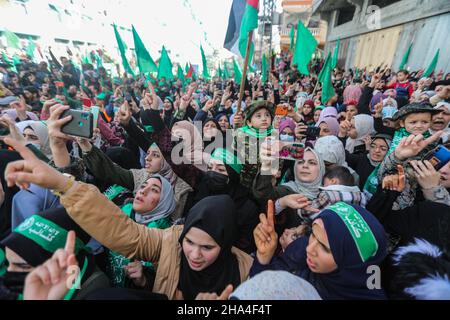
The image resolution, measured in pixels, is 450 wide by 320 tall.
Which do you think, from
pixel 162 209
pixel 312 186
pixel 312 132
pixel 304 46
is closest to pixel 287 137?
pixel 312 132

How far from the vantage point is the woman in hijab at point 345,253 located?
117 centimetres

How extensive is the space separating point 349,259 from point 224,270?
0.75 metres

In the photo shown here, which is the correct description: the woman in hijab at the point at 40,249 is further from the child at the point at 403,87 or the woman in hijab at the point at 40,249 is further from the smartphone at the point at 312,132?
the child at the point at 403,87

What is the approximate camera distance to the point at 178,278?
1.50m

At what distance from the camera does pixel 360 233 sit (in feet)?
3.93

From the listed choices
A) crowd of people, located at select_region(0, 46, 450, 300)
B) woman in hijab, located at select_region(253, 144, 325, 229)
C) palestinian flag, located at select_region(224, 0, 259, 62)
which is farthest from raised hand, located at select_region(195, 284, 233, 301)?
palestinian flag, located at select_region(224, 0, 259, 62)

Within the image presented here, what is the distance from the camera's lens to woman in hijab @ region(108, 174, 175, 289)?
1738 mm

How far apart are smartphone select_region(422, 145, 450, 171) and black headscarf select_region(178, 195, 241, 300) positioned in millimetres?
1625

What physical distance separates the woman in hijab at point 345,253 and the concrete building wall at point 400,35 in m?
12.5

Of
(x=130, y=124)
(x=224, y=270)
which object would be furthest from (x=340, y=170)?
(x=130, y=124)

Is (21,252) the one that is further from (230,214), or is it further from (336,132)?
(336,132)

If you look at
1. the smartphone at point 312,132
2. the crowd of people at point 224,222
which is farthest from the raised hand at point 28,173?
the smartphone at point 312,132

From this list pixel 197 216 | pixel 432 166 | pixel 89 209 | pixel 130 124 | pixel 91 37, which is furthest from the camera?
pixel 91 37

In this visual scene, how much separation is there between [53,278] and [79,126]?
3.73ft
